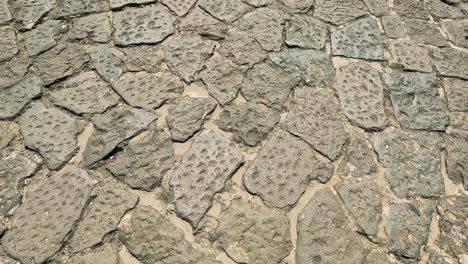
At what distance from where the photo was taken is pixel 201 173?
226 cm

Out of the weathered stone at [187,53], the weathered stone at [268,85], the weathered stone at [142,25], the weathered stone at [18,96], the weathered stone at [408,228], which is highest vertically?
the weathered stone at [142,25]

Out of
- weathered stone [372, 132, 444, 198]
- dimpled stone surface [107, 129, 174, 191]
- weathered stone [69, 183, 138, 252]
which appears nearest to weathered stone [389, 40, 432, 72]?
weathered stone [372, 132, 444, 198]

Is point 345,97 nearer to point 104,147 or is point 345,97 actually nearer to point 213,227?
point 213,227

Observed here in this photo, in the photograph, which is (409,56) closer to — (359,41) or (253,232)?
(359,41)

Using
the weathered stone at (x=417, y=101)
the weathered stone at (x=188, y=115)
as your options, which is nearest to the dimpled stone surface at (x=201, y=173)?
the weathered stone at (x=188, y=115)

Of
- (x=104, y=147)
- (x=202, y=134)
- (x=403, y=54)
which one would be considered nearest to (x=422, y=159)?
(x=403, y=54)

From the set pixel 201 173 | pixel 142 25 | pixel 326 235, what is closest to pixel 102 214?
pixel 201 173

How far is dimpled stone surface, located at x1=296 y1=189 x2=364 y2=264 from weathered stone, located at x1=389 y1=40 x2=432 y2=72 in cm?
120

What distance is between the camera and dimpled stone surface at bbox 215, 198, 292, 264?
6.68 feet

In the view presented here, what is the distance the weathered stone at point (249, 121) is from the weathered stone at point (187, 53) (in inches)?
13.9

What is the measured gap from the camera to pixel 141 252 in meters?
2.00

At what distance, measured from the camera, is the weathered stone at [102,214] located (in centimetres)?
201

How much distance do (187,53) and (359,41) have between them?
118 centimetres

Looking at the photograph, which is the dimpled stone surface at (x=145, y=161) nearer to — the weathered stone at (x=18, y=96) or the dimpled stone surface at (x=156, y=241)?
the dimpled stone surface at (x=156, y=241)
